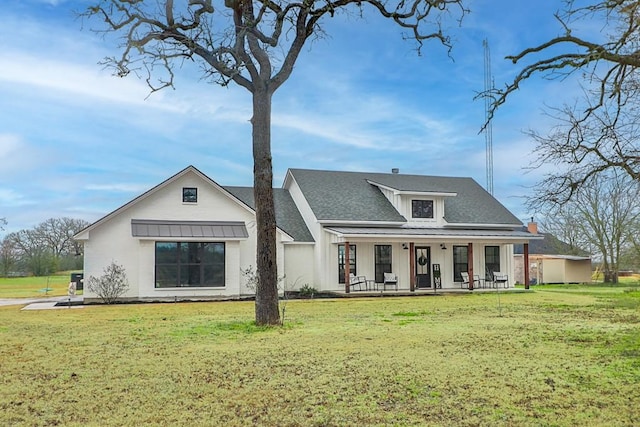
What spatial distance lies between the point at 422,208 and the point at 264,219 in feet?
53.9

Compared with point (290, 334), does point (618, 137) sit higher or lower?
higher

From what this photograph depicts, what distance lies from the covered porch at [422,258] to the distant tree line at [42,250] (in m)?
22.9

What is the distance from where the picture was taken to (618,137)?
928 centimetres

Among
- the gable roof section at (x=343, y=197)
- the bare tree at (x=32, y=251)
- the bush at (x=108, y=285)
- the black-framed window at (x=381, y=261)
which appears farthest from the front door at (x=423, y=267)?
the bare tree at (x=32, y=251)

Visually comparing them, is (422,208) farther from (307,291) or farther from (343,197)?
(307,291)

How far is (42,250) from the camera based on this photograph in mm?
44094

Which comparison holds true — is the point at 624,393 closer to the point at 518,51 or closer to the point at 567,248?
the point at 518,51

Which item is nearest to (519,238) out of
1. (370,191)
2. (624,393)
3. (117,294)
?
(370,191)

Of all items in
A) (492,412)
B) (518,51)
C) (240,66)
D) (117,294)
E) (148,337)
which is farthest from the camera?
(117,294)

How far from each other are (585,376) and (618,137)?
394 cm

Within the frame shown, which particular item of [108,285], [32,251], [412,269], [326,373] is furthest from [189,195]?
[32,251]

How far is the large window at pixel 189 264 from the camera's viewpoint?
22781 mm

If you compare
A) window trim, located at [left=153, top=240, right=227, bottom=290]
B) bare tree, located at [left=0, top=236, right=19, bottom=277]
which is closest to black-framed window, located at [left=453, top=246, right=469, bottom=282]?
window trim, located at [left=153, top=240, right=227, bottom=290]

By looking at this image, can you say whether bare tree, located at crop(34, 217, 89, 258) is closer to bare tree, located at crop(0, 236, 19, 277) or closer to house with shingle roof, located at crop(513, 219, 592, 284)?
bare tree, located at crop(0, 236, 19, 277)
